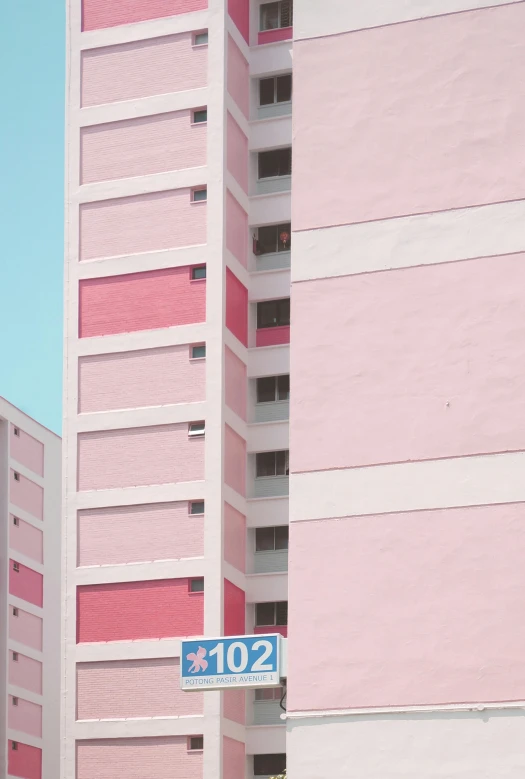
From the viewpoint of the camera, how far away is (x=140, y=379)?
40.4 m

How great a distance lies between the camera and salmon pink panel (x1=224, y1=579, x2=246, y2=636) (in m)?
38.3

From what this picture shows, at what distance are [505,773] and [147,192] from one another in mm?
31708

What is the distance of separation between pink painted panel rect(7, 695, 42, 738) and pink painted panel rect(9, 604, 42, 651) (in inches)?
90.4

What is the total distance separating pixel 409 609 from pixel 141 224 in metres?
30.4

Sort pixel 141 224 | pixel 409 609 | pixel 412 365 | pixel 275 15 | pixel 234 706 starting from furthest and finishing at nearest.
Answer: pixel 275 15 → pixel 141 224 → pixel 234 706 → pixel 412 365 → pixel 409 609

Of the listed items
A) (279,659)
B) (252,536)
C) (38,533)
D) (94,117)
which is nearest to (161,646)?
(252,536)

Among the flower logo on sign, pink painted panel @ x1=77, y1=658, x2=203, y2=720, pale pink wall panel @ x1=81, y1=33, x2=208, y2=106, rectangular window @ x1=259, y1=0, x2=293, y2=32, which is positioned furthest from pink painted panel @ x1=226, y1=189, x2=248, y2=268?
the flower logo on sign

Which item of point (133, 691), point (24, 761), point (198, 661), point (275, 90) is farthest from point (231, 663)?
point (24, 761)

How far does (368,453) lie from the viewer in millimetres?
12938

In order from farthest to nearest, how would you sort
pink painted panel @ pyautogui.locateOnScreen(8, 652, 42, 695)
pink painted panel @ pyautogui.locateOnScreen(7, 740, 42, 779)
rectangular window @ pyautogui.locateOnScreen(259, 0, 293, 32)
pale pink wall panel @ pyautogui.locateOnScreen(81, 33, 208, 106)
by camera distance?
pink painted panel @ pyautogui.locateOnScreen(8, 652, 42, 695), pink painted panel @ pyautogui.locateOnScreen(7, 740, 42, 779), rectangular window @ pyautogui.locateOnScreen(259, 0, 293, 32), pale pink wall panel @ pyautogui.locateOnScreen(81, 33, 208, 106)

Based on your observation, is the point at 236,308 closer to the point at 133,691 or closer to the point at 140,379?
the point at 140,379

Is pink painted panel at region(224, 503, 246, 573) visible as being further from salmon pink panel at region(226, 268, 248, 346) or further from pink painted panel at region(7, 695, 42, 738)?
pink painted panel at region(7, 695, 42, 738)

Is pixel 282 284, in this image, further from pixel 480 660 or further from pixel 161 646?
pixel 480 660

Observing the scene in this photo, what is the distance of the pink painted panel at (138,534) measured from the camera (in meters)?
38.7
